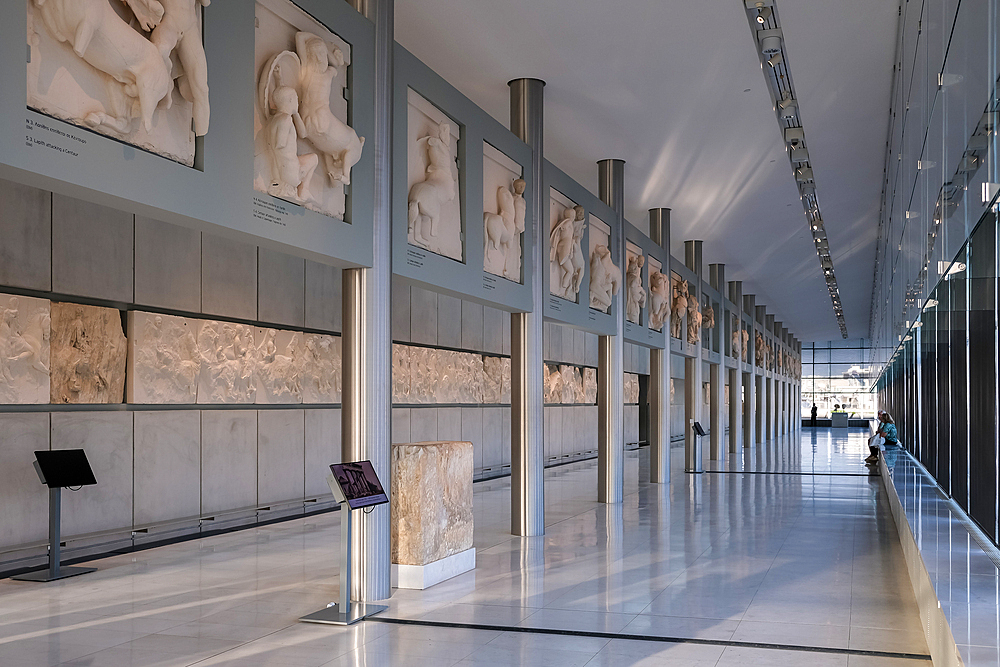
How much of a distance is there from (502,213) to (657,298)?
10239mm

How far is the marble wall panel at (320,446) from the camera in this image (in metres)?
16.7

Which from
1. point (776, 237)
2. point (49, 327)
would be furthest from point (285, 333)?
point (776, 237)

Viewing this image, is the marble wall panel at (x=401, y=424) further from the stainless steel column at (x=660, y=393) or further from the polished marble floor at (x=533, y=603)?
the stainless steel column at (x=660, y=393)

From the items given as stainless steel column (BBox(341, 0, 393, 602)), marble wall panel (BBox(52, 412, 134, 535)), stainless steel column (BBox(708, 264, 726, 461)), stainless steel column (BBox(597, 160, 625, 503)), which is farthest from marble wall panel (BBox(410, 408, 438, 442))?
stainless steel column (BBox(708, 264, 726, 461))

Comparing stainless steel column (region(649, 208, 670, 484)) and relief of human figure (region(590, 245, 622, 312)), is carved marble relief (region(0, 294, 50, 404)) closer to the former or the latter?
relief of human figure (region(590, 245, 622, 312))

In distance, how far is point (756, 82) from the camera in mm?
14141

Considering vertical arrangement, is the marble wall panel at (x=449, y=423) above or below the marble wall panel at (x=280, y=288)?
below

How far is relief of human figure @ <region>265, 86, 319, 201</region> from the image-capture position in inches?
306

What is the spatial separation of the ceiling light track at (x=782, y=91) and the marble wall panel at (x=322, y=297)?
28.9 feet

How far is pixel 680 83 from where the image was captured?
1409 centimetres

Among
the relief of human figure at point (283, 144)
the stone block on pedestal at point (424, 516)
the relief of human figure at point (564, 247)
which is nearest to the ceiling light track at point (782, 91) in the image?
the relief of human figure at point (564, 247)

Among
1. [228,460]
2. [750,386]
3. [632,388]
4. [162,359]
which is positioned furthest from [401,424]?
[750,386]

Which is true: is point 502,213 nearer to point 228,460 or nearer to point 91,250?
point 91,250

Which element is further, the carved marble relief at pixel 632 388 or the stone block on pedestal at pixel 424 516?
the carved marble relief at pixel 632 388
